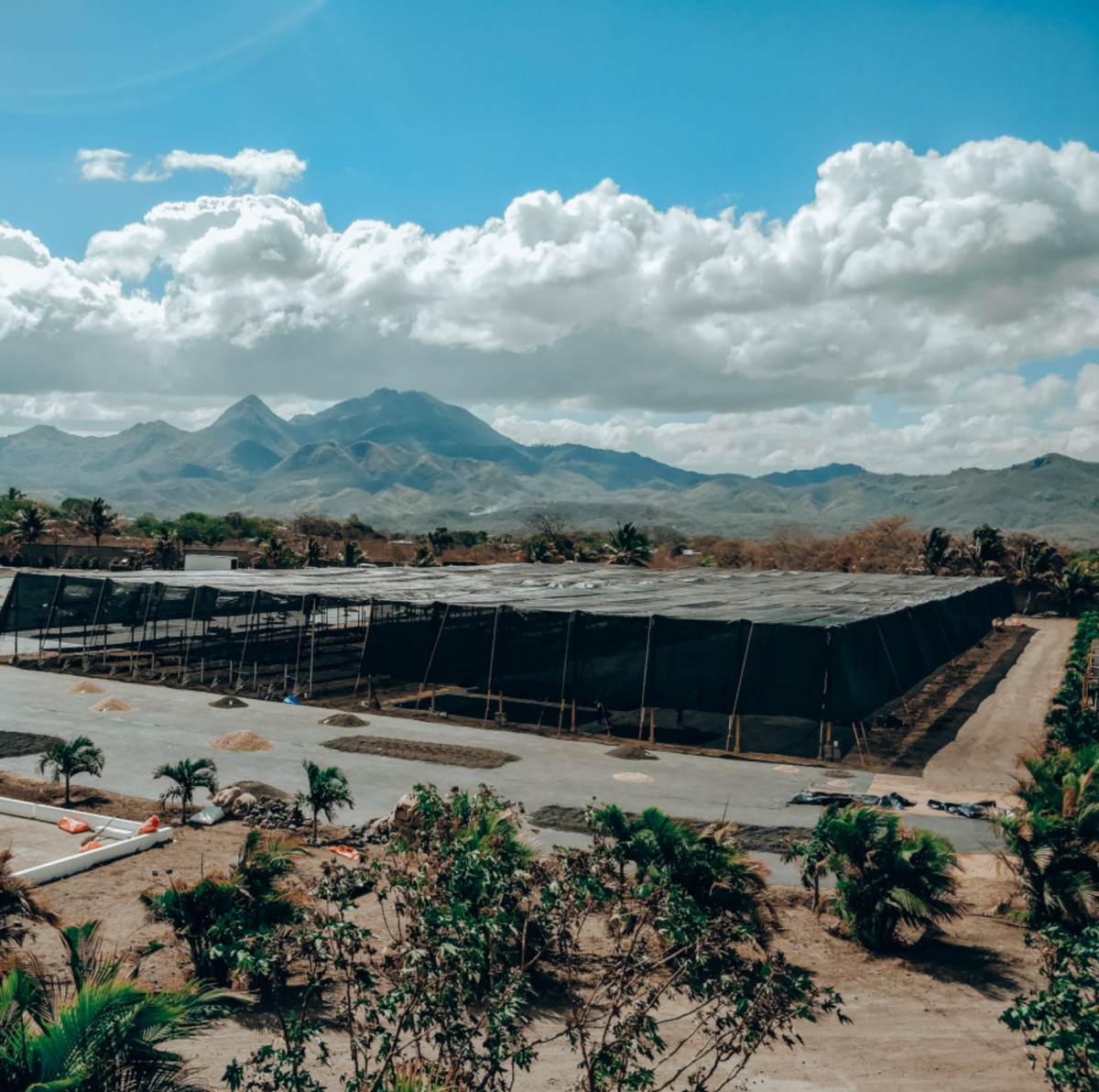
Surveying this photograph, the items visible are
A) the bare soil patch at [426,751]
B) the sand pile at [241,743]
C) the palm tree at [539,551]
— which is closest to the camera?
the bare soil patch at [426,751]

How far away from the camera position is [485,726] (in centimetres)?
3175

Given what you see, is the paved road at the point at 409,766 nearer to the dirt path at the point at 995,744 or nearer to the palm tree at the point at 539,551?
the dirt path at the point at 995,744

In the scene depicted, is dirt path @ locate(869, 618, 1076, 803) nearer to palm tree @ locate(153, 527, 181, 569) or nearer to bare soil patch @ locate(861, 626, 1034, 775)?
bare soil patch @ locate(861, 626, 1034, 775)

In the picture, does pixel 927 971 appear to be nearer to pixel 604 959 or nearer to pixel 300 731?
pixel 604 959

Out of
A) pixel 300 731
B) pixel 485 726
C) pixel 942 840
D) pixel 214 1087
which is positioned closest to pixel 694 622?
pixel 485 726

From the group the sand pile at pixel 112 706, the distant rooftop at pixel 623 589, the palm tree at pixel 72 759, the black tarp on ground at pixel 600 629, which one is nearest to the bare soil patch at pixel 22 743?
the sand pile at pixel 112 706

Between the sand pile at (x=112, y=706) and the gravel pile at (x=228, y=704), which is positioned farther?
the gravel pile at (x=228, y=704)

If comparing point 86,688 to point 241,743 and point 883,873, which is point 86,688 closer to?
point 241,743

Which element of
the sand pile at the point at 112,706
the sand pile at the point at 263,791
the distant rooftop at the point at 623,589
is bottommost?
the sand pile at the point at 112,706

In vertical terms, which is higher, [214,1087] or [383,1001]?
[383,1001]

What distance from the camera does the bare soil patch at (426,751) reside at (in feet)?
86.4

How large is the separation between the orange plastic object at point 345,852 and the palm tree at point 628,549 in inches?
2274

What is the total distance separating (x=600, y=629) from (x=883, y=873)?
19.1 m

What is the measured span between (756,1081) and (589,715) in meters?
23.0
